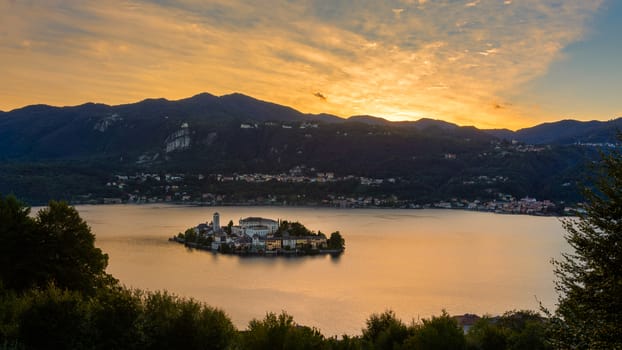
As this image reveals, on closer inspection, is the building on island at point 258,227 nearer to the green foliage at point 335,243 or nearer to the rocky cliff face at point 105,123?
the green foliage at point 335,243

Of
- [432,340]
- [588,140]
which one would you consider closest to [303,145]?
[588,140]

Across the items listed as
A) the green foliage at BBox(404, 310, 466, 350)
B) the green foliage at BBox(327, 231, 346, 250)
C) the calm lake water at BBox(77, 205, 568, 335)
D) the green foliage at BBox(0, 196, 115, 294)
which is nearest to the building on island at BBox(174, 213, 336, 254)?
the green foliage at BBox(327, 231, 346, 250)

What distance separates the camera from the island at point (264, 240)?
943 inches

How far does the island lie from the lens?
943 inches

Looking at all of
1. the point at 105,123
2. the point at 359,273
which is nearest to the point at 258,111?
the point at 105,123

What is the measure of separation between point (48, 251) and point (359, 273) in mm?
12868

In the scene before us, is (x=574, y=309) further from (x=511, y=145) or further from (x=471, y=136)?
(x=471, y=136)

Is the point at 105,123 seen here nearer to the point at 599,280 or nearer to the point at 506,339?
the point at 506,339

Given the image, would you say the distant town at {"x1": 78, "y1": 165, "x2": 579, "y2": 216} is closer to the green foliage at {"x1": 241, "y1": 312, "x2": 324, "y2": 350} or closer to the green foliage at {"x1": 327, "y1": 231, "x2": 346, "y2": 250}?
the green foliage at {"x1": 327, "y1": 231, "x2": 346, "y2": 250}

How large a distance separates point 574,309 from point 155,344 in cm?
379

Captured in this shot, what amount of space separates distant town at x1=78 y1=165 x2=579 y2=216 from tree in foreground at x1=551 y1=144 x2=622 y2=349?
143 ft

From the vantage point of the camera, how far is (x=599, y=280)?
3.98 m

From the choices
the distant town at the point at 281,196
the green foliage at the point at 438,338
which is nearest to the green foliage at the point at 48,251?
the green foliage at the point at 438,338

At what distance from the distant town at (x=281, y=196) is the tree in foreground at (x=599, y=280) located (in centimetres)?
4355
